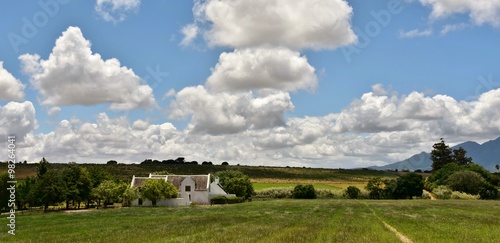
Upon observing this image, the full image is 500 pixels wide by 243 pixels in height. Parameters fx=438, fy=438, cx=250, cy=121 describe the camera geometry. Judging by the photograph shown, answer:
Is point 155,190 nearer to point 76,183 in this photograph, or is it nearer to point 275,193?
point 76,183

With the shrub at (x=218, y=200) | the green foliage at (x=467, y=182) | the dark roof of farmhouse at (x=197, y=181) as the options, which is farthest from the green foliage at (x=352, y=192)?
the shrub at (x=218, y=200)

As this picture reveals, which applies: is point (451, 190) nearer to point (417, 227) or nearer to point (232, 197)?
point (232, 197)

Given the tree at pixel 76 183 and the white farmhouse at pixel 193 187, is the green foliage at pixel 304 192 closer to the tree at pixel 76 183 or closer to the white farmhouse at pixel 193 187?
the white farmhouse at pixel 193 187

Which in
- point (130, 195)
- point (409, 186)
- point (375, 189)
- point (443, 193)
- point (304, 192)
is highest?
point (130, 195)

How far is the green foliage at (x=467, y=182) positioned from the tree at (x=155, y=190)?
281ft

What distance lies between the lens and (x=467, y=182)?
131 metres

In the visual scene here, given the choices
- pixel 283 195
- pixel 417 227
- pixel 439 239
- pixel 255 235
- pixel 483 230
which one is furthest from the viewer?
pixel 283 195

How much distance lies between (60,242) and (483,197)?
132m

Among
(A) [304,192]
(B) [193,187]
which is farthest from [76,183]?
(A) [304,192]

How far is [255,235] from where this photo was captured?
3092 cm

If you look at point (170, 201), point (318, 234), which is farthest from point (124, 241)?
point (170, 201)

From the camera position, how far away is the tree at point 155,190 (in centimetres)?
9862

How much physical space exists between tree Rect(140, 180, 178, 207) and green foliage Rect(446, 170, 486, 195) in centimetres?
8575

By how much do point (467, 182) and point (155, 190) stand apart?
92.3m
